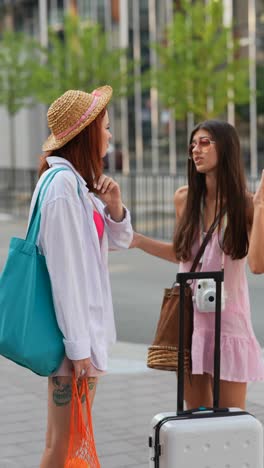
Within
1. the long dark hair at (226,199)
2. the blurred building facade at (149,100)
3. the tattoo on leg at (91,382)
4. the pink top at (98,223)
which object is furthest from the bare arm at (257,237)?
the blurred building facade at (149,100)

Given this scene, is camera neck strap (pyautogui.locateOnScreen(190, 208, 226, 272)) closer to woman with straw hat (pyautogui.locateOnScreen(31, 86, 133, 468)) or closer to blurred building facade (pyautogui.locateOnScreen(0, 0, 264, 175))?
woman with straw hat (pyautogui.locateOnScreen(31, 86, 133, 468))

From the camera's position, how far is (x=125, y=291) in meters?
12.5

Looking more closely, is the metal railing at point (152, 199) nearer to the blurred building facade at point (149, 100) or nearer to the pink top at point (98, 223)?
the blurred building facade at point (149, 100)

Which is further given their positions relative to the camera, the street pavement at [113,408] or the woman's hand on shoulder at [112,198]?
the street pavement at [113,408]

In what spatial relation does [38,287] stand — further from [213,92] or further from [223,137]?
[213,92]

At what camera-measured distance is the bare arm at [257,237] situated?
13.8 ft

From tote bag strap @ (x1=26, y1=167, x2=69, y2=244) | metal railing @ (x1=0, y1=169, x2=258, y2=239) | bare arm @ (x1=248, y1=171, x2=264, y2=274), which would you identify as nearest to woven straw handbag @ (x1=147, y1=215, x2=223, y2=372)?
bare arm @ (x1=248, y1=171, x2=264, y2=274)

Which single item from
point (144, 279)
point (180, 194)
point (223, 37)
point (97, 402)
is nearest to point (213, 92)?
point (223, 37)

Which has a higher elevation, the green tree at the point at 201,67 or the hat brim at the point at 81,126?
the hat brim at the point at 81,126

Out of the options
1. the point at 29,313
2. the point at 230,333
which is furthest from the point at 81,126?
the point at 230,333

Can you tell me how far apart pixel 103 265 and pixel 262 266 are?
0.73 metres

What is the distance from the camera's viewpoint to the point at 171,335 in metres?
4.44

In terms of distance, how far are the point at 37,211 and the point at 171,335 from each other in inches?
37.8

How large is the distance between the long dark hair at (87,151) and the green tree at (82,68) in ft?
91.3
